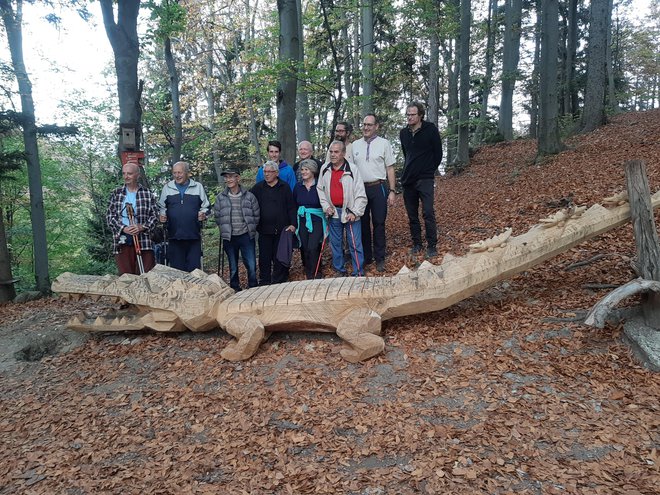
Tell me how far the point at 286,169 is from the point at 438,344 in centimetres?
341

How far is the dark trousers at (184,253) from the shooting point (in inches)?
224

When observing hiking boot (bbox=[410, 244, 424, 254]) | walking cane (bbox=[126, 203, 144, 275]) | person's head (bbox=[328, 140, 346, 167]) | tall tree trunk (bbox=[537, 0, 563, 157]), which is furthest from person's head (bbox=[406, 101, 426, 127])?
tall tree trunk (bbox=[537, 0, 563, 157])

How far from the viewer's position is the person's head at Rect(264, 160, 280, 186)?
536 centimetres

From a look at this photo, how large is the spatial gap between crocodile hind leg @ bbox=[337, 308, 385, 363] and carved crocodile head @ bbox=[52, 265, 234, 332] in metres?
1.57

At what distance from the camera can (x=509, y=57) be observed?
1532cm

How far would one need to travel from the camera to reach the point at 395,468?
8.52 feet

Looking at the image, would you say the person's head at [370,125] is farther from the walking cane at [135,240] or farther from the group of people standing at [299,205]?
the walking cane at [135,240]

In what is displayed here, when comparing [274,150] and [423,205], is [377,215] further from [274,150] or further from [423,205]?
[274,150]

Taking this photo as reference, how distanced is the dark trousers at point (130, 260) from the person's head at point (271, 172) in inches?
75.1

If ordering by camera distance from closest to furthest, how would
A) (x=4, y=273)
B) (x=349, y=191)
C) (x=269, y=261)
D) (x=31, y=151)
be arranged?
1. (x=349, y=191)
2. (x=269, y=261)
3. (x=4, y=273)
4. (x=31, y=151)

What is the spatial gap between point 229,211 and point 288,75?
2.87 meters

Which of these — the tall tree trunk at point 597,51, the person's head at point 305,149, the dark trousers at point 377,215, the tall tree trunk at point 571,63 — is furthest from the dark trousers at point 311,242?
the tall tree trunk at point 571,63

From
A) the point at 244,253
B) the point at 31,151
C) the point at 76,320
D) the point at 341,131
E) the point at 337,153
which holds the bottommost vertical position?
the point at 76,320

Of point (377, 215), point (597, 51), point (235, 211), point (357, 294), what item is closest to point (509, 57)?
point (597, 51)
